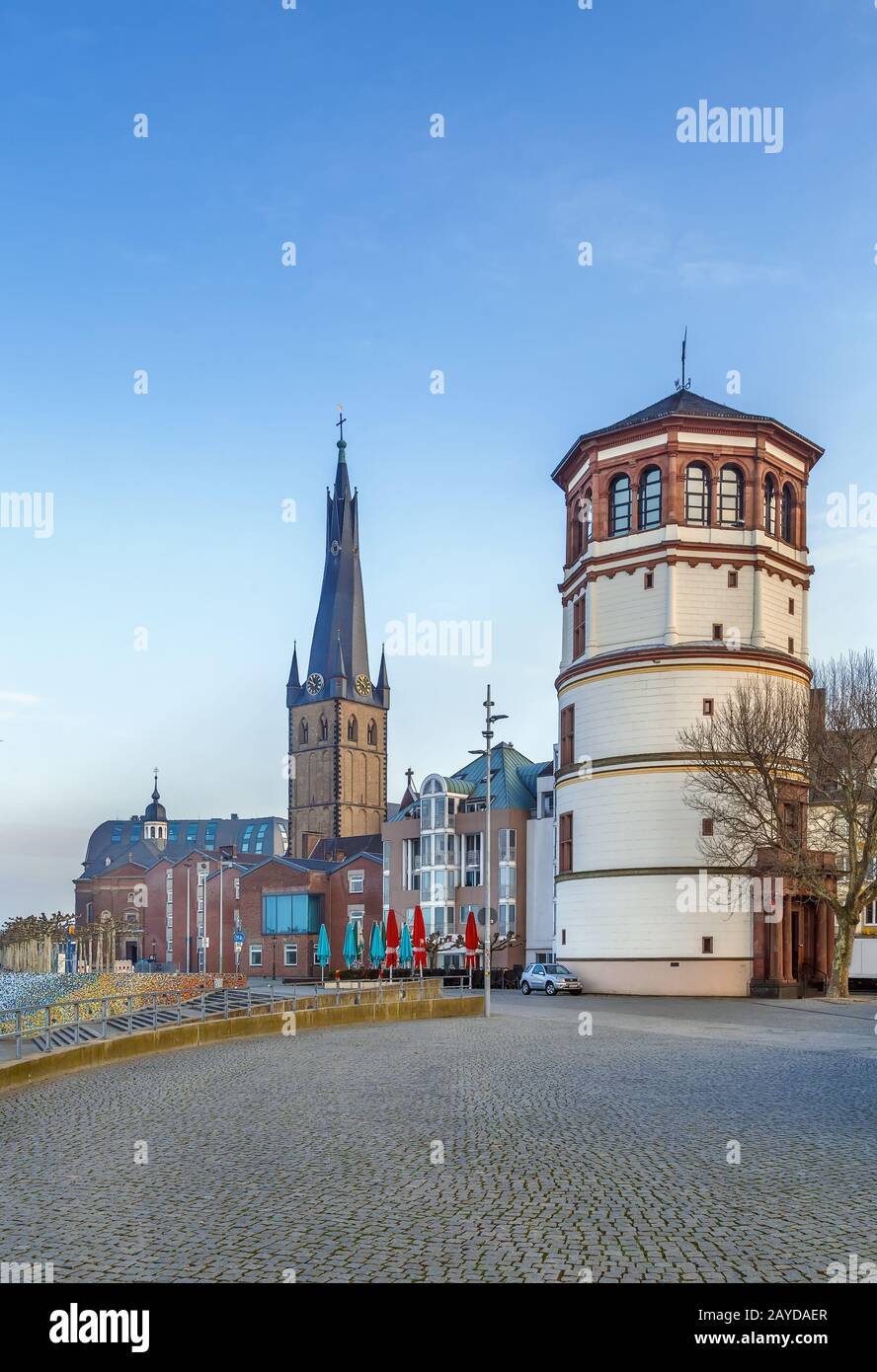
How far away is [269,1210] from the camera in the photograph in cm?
1035

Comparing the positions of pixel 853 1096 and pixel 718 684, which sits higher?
pixel 718 684

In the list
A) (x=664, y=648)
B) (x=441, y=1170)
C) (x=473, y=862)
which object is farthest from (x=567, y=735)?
(x=441, y=1170)

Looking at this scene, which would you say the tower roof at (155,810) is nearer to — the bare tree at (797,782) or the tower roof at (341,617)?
the tower roof at (341,617)

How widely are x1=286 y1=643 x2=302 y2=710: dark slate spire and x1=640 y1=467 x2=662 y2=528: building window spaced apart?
9195 cm

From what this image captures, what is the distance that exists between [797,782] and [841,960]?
7.25 metres

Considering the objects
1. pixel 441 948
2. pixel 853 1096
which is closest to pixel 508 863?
pixel 441 948

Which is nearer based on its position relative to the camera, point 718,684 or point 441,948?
point 718,684

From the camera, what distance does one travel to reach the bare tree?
1780 inches

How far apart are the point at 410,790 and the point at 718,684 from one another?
54.6 meters

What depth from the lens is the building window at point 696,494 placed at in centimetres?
5344

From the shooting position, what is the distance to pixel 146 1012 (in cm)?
3541

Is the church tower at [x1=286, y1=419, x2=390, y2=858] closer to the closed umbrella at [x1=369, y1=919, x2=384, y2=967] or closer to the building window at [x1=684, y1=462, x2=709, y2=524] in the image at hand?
the closed umbrella at [x1=369, y1=919, x2=384, y2=967]
